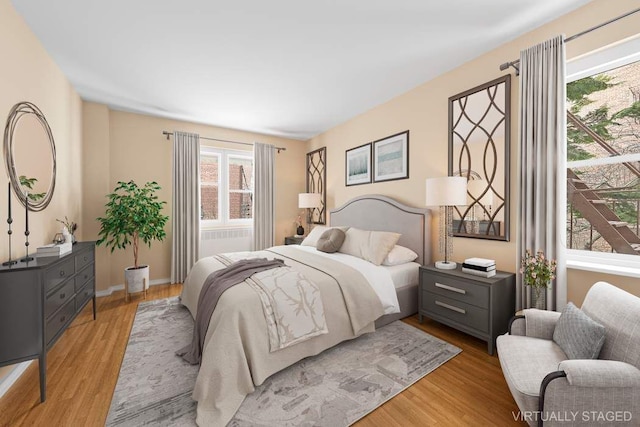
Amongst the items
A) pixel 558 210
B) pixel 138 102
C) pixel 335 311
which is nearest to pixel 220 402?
pixel 335 311

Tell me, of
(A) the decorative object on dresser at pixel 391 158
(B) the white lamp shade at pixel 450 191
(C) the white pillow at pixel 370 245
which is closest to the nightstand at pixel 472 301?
(C) the white pillow at pixel 370 245

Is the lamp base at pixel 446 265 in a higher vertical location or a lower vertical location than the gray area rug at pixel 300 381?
higher

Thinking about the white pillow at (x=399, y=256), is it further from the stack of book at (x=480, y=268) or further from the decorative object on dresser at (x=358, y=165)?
the decorative object on dresser at (x=358, y=165)

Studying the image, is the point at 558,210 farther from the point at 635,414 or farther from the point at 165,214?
the point at 165,214

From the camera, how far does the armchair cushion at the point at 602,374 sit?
1.20 metres

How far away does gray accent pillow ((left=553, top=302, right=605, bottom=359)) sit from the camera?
4.59 ft

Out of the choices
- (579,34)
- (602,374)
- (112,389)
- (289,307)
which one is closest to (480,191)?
(579,34)

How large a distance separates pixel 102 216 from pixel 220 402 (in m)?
3.65

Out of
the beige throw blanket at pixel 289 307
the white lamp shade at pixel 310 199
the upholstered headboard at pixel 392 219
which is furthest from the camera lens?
the white lamp shade at pixel 310 199

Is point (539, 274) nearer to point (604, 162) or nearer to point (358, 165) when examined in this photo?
point (604, 162)

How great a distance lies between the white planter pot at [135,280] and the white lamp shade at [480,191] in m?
4.27

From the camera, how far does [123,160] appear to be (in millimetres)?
4070

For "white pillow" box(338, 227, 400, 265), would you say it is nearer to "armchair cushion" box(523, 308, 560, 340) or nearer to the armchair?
"armchair cushion" box(523, 308, 560, 340)

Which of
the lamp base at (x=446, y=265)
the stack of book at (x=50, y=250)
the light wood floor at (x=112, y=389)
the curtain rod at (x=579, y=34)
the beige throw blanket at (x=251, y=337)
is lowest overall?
the light wood floor at (x=112, y=389)
